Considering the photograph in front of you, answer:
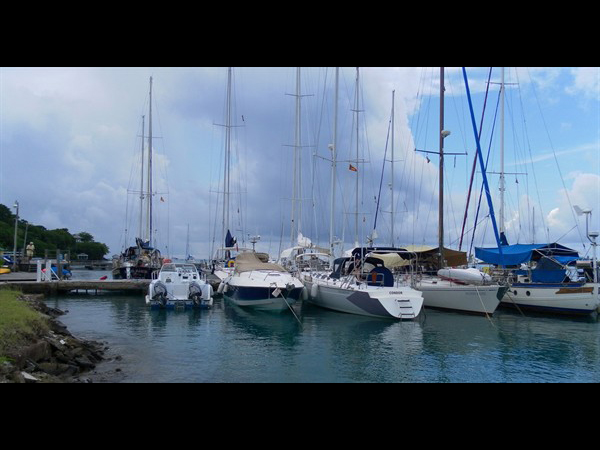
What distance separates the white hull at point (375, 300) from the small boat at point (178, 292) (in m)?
7.88

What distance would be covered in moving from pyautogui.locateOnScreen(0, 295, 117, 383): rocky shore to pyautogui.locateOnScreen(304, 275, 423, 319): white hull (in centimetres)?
1264

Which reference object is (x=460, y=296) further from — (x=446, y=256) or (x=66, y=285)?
(x=66, y=285)

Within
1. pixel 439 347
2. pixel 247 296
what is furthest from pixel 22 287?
pixel 439 347

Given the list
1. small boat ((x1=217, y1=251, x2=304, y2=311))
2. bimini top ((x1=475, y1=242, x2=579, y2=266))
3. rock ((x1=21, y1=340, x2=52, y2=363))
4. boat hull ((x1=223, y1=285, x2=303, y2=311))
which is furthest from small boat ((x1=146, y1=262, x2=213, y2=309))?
bimini top ((x1=475, y1=242, x2=579, y2=266))

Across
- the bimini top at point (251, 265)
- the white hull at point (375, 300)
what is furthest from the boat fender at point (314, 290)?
the bimini top at point (251, 265)

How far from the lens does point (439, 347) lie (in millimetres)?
16984

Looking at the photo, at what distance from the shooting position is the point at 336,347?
17.0 m

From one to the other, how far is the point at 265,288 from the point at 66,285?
20.2m

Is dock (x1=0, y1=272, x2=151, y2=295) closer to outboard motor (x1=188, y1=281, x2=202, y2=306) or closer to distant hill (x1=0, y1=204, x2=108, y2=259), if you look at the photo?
outboard motor (x1=188, y1=281, x2=202, y2=306)

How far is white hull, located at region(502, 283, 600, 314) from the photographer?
2460cm

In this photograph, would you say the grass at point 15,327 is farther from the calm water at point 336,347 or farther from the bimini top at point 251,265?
the bimini top at point 251,265
